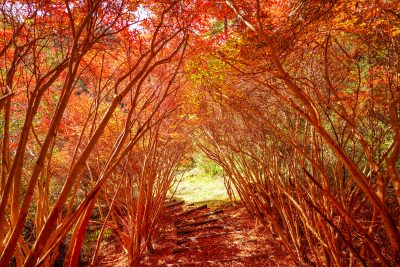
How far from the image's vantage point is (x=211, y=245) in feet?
20.5

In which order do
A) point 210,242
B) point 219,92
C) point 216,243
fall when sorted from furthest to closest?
point 210,242 → point 216,243 → point 219,92

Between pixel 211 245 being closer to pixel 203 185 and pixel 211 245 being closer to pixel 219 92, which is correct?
pixel 219 92

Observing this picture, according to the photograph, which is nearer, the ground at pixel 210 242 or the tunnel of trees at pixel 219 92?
the tunnel of trees at pixel 219 92

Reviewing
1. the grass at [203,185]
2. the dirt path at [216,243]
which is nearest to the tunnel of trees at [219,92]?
the dirt path at [216,243]

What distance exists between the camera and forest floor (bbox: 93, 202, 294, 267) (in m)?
5.39

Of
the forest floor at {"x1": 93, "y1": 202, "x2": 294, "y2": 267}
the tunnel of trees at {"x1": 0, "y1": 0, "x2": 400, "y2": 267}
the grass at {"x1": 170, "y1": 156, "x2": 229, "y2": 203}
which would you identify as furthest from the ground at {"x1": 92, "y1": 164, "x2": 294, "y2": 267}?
the grass at {"x1": 170, "y1": 156, "x2": 229, "y2": 203}

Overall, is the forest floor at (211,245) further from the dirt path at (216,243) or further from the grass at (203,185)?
the grass at (203,185)

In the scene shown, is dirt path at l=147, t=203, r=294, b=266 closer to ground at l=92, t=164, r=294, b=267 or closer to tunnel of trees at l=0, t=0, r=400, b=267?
ground at l=92, t=164, r=294, b=267

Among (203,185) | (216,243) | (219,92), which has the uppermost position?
(219,92)

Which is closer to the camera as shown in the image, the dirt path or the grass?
the dirt path

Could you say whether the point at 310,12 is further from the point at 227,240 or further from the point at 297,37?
the point at 227,240

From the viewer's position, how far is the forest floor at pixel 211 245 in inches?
212

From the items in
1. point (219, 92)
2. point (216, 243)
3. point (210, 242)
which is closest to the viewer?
point (219, 92)

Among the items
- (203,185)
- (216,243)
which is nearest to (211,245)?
(216,243)
